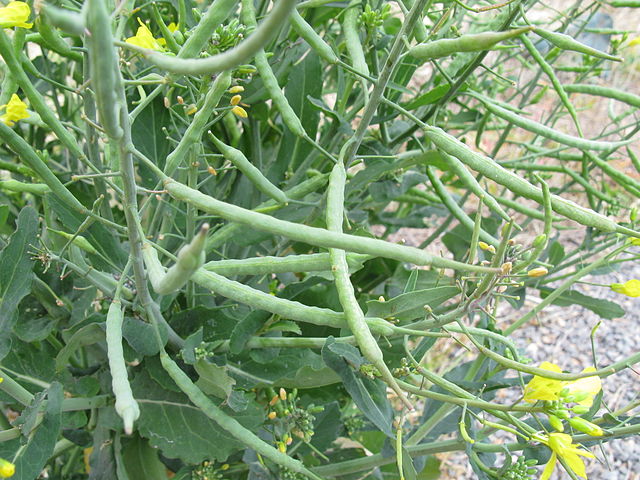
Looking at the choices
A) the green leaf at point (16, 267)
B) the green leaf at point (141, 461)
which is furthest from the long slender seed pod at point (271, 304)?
the green leaf at point (141, 461)

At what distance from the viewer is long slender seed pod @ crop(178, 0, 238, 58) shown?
719 mm

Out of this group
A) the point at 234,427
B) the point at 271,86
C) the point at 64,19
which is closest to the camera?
the point at 64,19

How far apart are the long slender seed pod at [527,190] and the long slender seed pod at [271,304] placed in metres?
0.25

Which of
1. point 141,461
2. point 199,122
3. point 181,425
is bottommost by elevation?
point 141,461

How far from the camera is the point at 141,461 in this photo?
1.26 m

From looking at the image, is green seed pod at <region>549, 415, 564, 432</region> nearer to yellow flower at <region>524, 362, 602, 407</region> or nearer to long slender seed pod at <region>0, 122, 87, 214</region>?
yellow flower at <region>524, 362, 602, 407</region>

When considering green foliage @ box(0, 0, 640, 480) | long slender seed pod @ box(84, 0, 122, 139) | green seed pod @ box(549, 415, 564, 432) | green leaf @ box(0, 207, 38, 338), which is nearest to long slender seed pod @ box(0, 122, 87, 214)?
green foliage @ box(0, 0, 640, 480)

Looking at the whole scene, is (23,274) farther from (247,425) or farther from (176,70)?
(176,70)

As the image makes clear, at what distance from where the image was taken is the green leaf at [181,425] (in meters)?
1.08

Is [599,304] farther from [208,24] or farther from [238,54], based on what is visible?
[238,54]

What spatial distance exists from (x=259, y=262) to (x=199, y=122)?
22 cm

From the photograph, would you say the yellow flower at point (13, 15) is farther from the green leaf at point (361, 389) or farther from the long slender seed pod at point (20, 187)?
the green leaf at point (361, 389)

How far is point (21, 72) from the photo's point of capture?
925 millimetres

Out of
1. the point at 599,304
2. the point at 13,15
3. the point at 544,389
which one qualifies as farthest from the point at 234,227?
the point at 599,304
